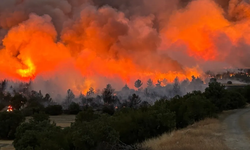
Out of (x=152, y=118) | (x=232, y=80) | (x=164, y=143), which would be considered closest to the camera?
(x=164, y=143)

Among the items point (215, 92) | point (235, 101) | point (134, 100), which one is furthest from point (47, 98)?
point (235, 101)

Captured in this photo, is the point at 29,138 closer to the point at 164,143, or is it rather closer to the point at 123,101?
the point at 164,143

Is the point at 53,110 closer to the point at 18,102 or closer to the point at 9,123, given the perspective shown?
the point at 18,102

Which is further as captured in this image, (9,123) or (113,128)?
(9,123)

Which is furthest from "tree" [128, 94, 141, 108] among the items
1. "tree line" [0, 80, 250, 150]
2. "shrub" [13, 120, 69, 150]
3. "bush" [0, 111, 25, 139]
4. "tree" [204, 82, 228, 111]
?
"shrub" [13, 120, 69, 150]

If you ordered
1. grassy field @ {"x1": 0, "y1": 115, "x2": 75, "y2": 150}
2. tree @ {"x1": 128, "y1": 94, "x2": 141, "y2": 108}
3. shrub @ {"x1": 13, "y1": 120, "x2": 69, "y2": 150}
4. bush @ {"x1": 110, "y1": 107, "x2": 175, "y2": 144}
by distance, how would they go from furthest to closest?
tree @ {"x1": 128, "y1": 94, "x2": 141, "y2": 108} < grassy field @ {"x1": 0, "y1": 115, "x2": 75, "y2": 150} < bush @ {"x1": 110, "y1": 107, "x2": 175, "y2": 144} < shrub @ {"x1": 13, "y1": 120, "x2": 69, "y2": 150}

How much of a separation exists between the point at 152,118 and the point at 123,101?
68.2 meters

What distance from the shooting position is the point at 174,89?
10094 cm

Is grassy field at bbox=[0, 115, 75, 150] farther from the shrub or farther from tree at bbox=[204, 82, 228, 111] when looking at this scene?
tree at bbox=[204, 82, 228, 111]

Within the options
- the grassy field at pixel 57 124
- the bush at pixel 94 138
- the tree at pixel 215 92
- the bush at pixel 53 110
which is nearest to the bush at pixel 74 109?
the bush at pixel 53 110

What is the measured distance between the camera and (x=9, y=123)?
5022cm

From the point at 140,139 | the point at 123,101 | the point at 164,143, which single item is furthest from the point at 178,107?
the point at 123,101

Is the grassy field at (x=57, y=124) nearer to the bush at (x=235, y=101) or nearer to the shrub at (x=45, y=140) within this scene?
the shrub at (x=45, y=140)

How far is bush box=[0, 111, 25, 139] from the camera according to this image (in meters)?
49.5
